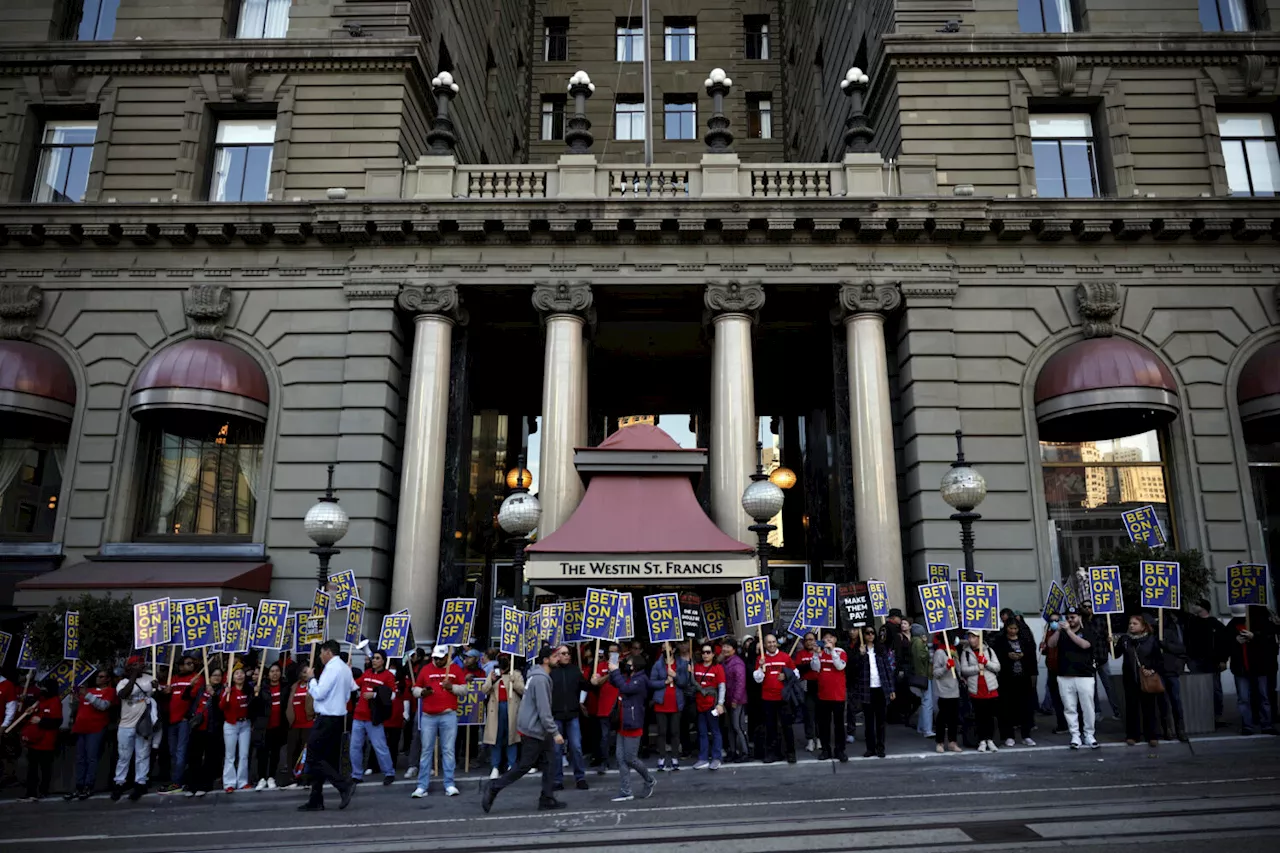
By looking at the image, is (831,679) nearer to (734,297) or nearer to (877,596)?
(877,596)

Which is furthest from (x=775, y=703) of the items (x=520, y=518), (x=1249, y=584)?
(x=1249, y=584)

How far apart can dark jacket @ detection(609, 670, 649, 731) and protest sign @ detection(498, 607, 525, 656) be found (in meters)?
2.13

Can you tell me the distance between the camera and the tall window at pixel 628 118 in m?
37.0

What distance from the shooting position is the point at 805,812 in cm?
1069

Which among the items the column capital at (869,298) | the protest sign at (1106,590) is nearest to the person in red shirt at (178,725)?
the protest sign at (1106,590)

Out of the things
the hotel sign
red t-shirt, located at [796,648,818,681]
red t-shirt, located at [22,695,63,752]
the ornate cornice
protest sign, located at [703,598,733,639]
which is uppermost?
the ornate cornice

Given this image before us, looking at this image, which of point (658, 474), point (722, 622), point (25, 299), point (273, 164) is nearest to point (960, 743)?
point (722, 622)

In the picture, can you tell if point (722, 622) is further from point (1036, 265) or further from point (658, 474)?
point (1036, 265)

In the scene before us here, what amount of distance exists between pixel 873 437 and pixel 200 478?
16.9 metres

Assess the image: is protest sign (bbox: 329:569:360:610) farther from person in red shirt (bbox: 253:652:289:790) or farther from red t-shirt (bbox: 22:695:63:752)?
red t-shirt (bbox: 22:695:63:752)

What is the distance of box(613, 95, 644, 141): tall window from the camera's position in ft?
121

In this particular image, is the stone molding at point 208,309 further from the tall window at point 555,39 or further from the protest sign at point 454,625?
the tall window at point 555,39

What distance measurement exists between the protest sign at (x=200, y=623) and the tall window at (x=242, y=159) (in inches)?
525

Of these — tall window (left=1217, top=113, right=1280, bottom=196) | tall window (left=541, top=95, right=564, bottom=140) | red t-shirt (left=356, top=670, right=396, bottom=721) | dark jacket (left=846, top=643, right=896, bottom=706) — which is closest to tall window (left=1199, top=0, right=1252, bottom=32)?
tall window (left=1217, top=113, right=1280, bottom=196)
